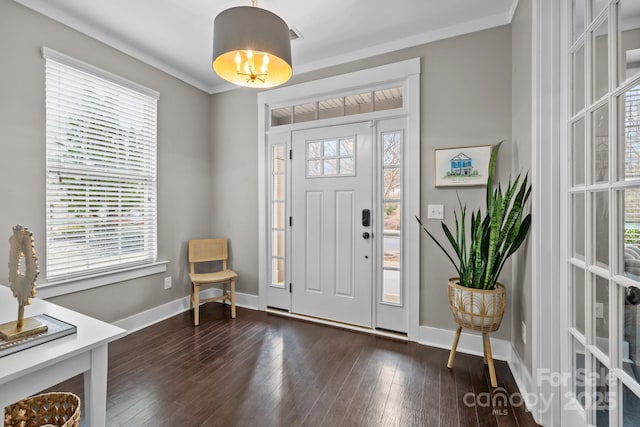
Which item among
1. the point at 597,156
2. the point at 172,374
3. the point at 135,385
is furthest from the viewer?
the point at 172,374

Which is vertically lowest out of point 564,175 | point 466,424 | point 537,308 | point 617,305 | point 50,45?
point 466,424

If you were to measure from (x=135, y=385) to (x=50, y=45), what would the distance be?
253cm

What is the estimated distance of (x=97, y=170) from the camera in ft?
8.09

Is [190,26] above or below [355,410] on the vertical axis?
above

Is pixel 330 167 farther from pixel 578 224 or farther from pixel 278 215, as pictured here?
pixel 578 224

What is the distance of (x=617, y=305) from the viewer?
1087mm

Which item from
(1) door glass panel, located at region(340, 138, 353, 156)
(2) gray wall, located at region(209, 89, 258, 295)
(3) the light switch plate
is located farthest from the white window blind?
(3) the light switch plate

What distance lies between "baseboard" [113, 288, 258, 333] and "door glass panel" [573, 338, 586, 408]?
2765 millimetres

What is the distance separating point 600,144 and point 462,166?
1164 mm

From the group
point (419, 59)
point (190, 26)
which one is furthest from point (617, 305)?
point (190, 26)

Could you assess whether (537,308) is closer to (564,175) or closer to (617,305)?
(617,305)

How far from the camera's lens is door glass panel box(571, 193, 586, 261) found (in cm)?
136

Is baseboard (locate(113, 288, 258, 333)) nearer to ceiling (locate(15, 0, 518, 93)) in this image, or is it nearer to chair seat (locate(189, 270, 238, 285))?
chair seat (locate(189, 270, 238, 285))

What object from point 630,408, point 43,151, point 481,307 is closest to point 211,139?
point 43,151
